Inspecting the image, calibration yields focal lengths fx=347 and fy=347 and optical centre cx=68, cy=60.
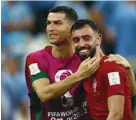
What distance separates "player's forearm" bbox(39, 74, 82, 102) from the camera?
131cm

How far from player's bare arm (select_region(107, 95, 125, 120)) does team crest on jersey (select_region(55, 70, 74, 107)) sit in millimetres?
235

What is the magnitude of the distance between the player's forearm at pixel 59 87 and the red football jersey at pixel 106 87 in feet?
0.20

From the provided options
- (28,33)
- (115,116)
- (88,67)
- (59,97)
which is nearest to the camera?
(115,116)

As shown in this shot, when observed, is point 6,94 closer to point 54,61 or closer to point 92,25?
point 54,61

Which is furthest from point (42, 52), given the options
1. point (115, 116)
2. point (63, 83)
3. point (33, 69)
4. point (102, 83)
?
point (115, 116)

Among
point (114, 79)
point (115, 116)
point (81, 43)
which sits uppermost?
point (81, 43)

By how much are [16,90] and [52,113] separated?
19cm

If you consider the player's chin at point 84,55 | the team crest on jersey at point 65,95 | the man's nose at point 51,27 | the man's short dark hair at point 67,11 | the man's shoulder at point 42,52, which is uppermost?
the man's short dark hair at point 67,11

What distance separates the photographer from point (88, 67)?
128 cm

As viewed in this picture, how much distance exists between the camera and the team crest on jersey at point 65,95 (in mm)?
1386

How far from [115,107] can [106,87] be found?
9 centimetres

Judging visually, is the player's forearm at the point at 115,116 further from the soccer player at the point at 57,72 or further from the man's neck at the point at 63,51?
the man's neck at the point at 63,51

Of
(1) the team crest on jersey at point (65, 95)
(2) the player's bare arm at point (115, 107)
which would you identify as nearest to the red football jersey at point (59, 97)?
(1) the team crest on jersey at point (65, 95)

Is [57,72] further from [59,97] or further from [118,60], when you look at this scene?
[118,60]
